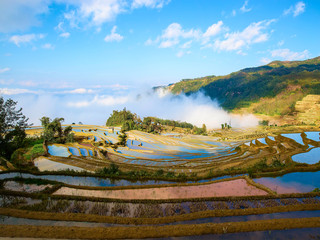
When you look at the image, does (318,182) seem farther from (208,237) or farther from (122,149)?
(122,149)

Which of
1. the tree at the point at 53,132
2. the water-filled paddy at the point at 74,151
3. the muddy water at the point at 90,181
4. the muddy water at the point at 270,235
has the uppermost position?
the tree at the point at 53,132

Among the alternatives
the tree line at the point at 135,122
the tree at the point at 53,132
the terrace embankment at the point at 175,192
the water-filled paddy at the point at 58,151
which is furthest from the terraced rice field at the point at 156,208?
the tree line at the point at 135,122

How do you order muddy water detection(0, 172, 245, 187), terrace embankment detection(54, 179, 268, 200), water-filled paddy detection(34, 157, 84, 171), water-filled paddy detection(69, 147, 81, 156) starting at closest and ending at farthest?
terrace embankment detection(54, 179, 268, 200), muddy water detection(0, 172, 245, 187), water-filled paddy detection(34, 157, 84, 171), water-filled paddy detection(69, 147, 81, 156)

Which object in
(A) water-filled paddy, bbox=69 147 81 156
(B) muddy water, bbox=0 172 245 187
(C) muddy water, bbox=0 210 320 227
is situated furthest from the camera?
(A) water-filled paddy, bbox=69 147 81 156

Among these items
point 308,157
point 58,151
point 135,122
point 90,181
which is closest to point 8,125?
point 58,151

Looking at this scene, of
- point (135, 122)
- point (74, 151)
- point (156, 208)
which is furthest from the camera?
point (135, 122)

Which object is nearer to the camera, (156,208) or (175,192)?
(156,208)

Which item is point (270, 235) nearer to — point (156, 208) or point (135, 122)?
point (156, 208)

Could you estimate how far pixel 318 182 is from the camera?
14234 millimetres

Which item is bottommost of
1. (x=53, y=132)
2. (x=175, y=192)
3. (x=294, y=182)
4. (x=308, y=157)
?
(x=308, y=157)

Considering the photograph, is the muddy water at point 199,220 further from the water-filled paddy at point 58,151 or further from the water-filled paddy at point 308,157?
the water-filled paddy at point 58,151

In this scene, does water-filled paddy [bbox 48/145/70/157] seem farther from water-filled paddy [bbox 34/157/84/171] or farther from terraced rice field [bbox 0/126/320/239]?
terraced rice field [bbox 0/126/320/239]

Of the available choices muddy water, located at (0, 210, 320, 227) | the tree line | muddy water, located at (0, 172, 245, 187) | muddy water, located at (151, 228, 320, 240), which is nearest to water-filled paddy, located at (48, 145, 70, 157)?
muddy water, located at (0, 172, 245, 187)

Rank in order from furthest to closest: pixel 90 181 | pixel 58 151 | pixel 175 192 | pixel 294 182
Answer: pixel 58 151 → pixel 294 182 → pixel 90 181 → pixel 175 192
